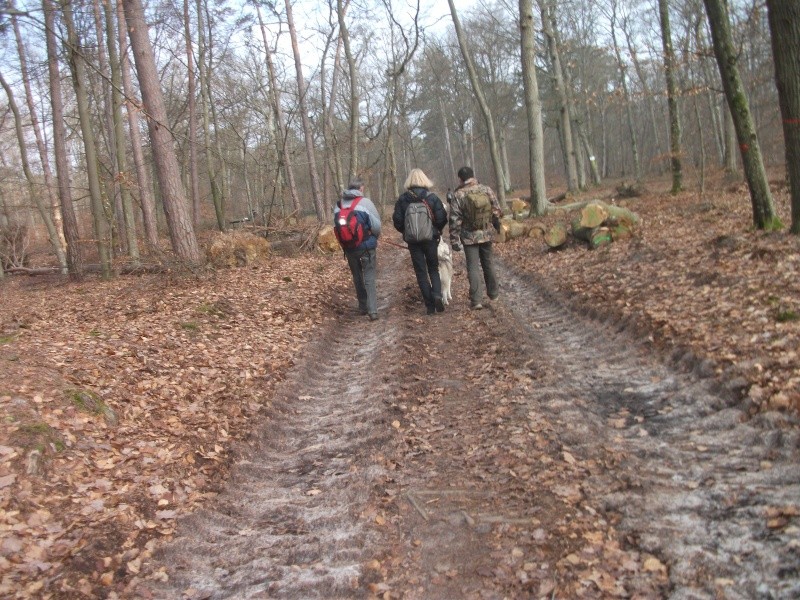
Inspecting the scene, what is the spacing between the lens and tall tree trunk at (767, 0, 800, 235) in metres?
8.05

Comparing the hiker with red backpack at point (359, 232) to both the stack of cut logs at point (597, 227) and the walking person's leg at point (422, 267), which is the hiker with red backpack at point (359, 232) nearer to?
the walking person's leg at point (422, 267)

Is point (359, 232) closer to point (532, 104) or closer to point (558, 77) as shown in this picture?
point (532, 104)

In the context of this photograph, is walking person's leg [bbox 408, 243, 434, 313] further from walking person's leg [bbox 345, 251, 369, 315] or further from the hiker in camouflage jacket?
walking person's leg [bbox 345, 251, 369, 315]

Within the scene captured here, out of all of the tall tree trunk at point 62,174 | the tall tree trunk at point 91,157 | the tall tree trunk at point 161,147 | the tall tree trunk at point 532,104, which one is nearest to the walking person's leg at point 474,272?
the tall tree trunk at point 161,147

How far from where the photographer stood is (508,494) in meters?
3.92

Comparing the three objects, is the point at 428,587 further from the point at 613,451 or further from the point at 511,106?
the point at 511,106

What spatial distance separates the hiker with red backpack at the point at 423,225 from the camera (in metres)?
9.00

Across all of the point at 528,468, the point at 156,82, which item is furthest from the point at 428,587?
the point at 156,82

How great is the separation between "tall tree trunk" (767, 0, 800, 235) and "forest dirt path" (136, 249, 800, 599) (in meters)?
4.68

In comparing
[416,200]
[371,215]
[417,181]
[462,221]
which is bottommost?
[462,221]

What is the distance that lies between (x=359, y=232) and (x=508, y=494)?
592 centimetres

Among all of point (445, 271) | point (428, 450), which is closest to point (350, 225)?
point (445, 271)

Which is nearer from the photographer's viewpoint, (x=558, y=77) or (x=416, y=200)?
(x=416, y=200)

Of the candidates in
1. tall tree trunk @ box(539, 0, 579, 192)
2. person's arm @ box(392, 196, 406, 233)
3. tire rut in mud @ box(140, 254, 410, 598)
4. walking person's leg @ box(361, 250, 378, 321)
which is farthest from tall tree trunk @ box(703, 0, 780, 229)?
tall tree trunk @ box(539, 0, 579, 192)
